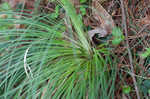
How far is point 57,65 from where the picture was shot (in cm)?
129

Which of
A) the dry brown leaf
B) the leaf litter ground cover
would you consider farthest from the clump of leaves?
the dry brown leaf

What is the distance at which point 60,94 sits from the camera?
124cm

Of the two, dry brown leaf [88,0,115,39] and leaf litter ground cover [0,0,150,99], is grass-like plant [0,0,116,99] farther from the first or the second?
dry brown leaf [88,0,115,39]

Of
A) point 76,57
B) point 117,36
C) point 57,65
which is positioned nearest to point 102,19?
point 117,36

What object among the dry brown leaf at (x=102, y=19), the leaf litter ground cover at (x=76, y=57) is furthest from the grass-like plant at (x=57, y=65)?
the dry brown leaf at (x=102, y=19)

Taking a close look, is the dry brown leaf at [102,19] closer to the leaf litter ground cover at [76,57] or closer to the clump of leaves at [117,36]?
the leaf litter ground cover at [76,57]

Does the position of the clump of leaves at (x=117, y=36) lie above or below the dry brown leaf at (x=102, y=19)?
below

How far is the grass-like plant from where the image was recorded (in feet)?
4.07

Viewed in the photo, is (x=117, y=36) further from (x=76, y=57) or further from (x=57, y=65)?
(x=57, y=65)

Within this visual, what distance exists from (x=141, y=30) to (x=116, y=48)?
214mm

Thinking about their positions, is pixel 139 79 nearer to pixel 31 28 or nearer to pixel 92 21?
pixel 92 21

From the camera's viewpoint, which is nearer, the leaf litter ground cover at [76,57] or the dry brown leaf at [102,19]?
the leaf litter ground cover at [76,57]

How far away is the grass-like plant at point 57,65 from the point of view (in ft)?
4.07

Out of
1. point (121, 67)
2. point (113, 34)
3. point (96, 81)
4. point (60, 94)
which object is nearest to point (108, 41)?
point (113, 34)
